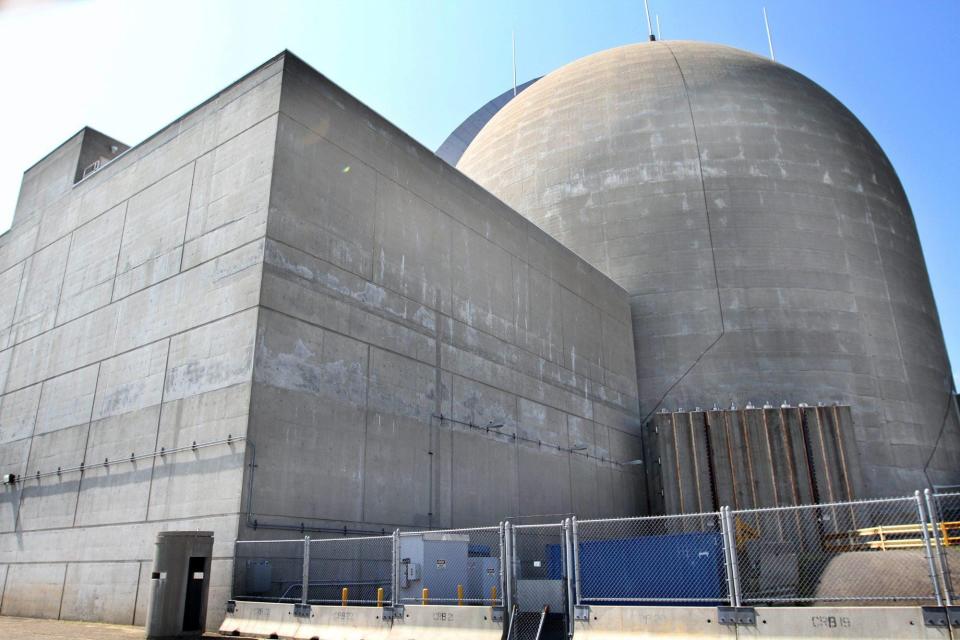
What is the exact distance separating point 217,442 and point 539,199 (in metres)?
23.7

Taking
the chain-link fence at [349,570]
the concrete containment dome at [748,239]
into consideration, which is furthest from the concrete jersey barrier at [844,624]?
the concrete containment dome at [748,239]

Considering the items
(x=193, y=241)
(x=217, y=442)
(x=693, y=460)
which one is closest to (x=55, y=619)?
(x=217, y=442)

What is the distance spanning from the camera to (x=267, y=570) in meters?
14.8

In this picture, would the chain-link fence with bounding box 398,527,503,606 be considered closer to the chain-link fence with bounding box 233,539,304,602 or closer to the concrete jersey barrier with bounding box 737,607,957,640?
the chain-link fence with bounding box 233,539,304,602

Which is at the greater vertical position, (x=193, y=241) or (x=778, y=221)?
(x=778, y=221)

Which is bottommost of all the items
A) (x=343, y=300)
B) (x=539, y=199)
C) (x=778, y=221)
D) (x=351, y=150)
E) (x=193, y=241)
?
(x=343, y=300)

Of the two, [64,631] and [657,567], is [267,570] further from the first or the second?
[657,567]

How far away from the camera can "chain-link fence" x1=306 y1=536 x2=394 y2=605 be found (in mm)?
15688

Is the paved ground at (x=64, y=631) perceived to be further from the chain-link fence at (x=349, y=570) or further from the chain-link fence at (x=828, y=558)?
the chain-link fence at (x=828, y=558)

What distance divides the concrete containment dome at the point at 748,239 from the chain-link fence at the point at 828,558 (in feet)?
21.0

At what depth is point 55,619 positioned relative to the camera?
1733 cm

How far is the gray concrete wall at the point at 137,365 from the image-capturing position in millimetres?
16047

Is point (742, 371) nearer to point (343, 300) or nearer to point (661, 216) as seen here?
point (661, 216)

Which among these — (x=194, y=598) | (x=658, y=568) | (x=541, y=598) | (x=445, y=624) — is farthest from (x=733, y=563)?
(x=194, y=598)
